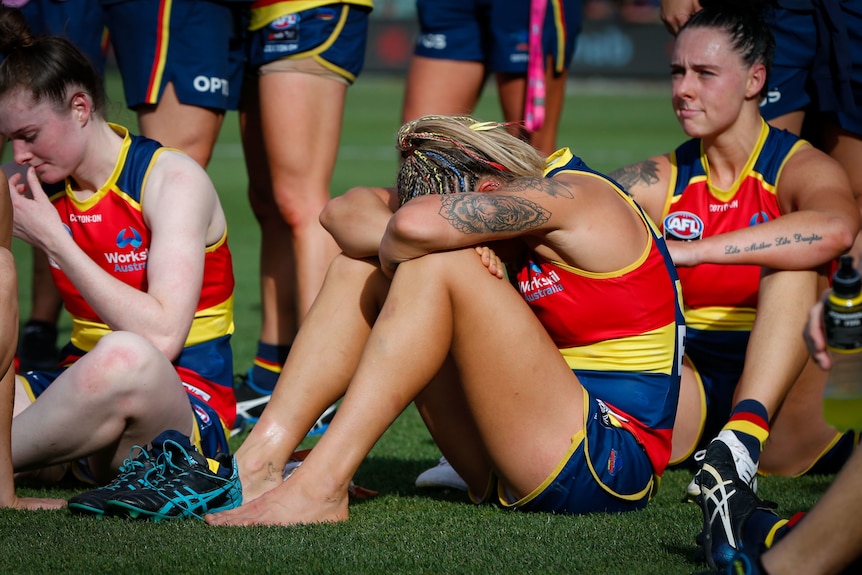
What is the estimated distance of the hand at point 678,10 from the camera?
477 cm

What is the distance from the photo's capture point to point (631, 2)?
99.7 ft

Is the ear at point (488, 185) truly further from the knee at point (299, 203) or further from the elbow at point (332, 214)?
the knee at point (299, 203)

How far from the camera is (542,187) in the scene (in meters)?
3.25

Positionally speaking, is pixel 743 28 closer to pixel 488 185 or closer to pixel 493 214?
pixel 488 185

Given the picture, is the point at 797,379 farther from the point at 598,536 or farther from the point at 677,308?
the point at 598,536

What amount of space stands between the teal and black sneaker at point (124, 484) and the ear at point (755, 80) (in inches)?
93.3

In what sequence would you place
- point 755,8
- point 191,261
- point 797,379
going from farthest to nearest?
point 755,8
point 797,379
point 191,261

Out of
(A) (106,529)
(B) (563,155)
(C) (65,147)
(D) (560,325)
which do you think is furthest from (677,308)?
(C) (65,147)

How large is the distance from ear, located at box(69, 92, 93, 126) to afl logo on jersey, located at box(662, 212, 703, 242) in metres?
2.01

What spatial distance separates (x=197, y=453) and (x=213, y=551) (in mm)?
494

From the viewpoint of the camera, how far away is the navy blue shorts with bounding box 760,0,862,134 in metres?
4.72

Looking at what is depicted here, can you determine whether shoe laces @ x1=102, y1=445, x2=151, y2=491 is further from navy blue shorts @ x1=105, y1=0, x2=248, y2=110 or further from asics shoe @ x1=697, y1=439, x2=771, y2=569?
navy blue shorts @ x1=105, y1=0, x2=248, y2=110

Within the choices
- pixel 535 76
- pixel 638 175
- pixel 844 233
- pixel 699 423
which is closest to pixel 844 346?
pixel 844 233

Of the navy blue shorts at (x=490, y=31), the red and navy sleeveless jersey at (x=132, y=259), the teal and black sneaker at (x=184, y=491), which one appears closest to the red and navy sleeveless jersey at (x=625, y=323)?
the teal and black sneaker at (x=184, y=491)
